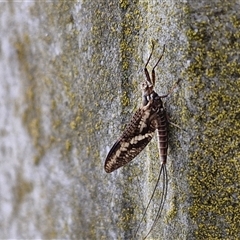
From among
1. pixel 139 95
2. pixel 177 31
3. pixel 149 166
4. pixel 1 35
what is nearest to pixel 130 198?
pixel 149 166

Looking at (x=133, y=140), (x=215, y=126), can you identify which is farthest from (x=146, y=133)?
(x=215, y=126)

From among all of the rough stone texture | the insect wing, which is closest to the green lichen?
the rough stone texture

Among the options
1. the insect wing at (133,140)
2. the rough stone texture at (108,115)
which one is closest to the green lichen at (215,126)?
the rough stone texture at (108,115)

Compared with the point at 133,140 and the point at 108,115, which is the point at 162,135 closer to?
the point at 133,140

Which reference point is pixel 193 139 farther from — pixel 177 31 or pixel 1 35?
pixel 1 35

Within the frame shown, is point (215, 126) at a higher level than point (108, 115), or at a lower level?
higher
